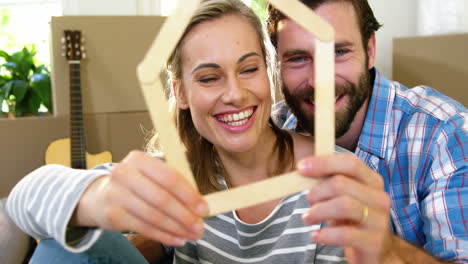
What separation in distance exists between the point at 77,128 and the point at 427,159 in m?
1.47

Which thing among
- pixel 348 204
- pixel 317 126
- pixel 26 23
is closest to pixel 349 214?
pixel 348 204

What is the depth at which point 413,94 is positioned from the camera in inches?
45.5

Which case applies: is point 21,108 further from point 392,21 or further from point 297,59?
point 392,21

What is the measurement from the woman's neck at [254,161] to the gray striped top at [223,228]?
98 millimetres

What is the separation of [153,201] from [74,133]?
5.10 ft

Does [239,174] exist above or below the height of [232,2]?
below

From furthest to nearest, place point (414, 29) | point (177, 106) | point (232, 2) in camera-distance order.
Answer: point (414, 29)
point (177, 106)
point (232, 2)

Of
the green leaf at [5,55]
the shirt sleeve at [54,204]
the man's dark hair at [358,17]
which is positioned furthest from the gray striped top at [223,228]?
the green leaf at [5,55]

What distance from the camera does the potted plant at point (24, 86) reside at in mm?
2148

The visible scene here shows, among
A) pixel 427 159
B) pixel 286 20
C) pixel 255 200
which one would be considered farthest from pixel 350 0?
pixel 255 200

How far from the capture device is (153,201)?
0.57m

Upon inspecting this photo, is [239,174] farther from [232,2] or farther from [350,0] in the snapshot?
[350,0]

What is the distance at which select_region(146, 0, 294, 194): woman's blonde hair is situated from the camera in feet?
3.05

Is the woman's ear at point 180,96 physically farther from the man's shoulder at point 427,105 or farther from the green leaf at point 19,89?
the green leaf at point 19,89
